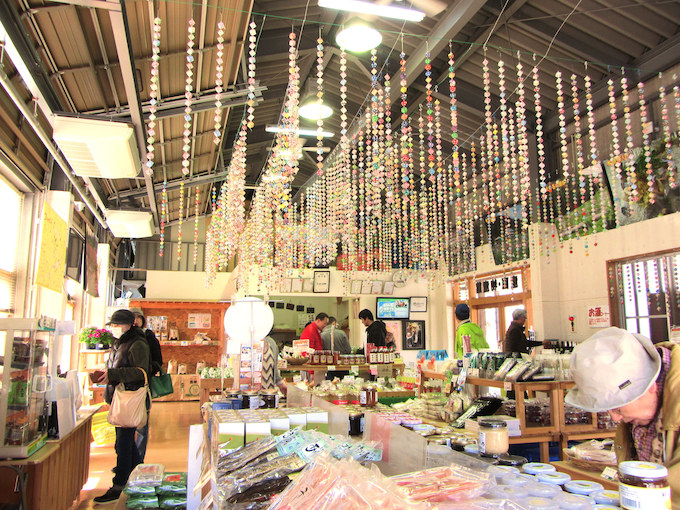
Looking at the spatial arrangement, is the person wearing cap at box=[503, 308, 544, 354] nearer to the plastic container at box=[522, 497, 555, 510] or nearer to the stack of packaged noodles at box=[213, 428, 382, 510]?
the stack of packaged noodles at box=[213, 428, 382, 510]

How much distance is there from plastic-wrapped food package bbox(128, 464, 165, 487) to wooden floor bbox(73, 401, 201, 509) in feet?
6.13

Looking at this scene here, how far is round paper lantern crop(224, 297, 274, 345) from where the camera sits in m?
4.93

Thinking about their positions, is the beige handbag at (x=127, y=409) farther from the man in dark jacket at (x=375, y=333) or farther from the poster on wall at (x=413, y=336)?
the poster on wall at (x=413, y=336)

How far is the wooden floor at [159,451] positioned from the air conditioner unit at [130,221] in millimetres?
3205

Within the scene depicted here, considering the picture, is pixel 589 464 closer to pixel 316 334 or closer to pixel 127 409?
pixel 127 409

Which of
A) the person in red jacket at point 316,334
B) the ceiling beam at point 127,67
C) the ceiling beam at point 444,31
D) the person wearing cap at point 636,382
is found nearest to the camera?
the person wearing cap at point 636,382

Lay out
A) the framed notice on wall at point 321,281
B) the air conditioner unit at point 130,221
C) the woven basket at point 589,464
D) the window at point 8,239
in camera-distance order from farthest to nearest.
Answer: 1. the framed notice on wall at point 321,281
2. the air conditioner unit at point 130,221
3. the window at point 8,239
4. the woven basket at point 589,464

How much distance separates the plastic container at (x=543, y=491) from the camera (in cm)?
132

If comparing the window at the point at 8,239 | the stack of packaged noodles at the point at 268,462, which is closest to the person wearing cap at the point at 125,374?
the window at the point at 8,239

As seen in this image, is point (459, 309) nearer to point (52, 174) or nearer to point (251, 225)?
point (52, 174)

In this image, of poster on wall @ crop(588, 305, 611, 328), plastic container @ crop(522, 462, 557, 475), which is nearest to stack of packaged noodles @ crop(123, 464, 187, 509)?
plastic container @ crop(522, 462, 557, 475)

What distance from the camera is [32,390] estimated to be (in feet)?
11.6

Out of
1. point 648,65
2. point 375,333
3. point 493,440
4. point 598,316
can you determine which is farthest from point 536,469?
point 648,65

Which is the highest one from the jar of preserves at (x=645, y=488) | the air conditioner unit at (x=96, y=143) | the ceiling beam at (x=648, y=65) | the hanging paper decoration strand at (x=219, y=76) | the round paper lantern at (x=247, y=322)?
the ceiling beam at (x=648, y=65)
